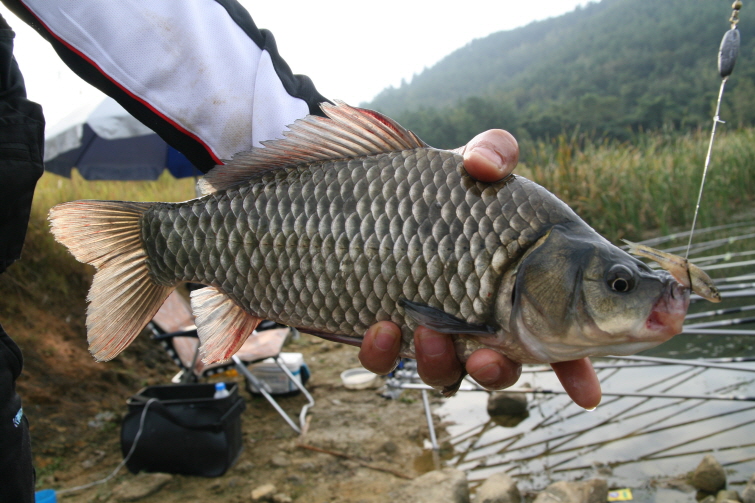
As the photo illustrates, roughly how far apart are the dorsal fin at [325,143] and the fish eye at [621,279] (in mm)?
688

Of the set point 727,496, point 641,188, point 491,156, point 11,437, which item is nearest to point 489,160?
point 491,156

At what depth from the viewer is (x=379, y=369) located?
1.81 metres

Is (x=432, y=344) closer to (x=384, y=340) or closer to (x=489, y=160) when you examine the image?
(x=384, y=340)

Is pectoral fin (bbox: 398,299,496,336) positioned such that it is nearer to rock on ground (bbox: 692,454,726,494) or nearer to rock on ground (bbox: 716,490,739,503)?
rock on ground (bbox: 716,490,739,503)

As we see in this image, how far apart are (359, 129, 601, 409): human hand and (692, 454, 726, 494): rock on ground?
116 inches

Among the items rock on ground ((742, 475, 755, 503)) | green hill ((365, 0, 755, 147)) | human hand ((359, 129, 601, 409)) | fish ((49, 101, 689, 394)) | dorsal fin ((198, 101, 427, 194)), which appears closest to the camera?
fish ((49, 101, 689, 394))

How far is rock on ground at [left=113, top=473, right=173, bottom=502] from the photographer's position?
4.26m

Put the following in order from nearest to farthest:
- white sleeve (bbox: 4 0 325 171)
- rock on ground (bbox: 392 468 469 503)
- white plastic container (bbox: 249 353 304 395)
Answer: white sleeve (bbox: 4 0 325 171)
rock on ground (bbox: 392 468 469 503)
white plastic container (bbox: 249 353 304 395)

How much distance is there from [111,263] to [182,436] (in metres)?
3.24

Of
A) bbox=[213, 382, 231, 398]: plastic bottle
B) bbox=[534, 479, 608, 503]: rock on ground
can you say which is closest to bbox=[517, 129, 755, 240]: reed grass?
bbox=[534, 479, 608, 503]: rock on ground

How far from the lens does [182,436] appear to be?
450 cm

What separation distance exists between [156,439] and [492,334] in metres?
3.94

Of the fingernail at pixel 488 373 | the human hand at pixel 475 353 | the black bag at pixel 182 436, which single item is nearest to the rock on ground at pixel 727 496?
the human hand at pixel 475 353

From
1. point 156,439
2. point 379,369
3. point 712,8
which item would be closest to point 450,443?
point 156,439
